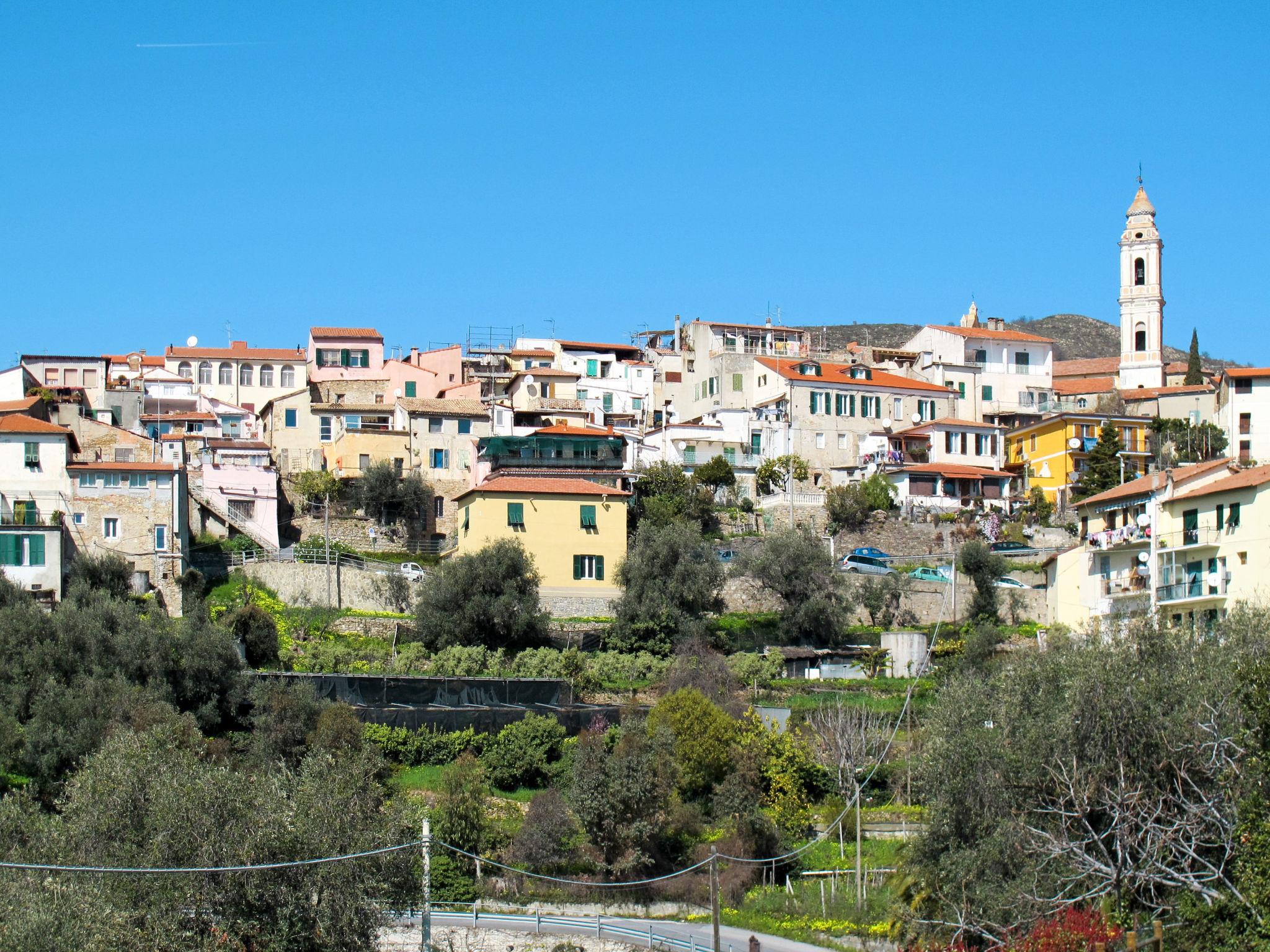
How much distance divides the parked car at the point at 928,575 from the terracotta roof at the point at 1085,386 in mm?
29858

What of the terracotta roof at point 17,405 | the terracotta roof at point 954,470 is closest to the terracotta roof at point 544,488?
the terracotta roof at point 954,470

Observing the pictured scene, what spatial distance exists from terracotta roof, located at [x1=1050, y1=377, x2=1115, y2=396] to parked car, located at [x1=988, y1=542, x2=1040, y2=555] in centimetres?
2539

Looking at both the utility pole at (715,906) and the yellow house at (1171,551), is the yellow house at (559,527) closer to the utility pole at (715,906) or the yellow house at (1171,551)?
the yellow house at (1171,551)

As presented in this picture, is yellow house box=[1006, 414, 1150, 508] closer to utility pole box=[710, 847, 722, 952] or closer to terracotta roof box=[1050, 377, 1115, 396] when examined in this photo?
terracotta roof box=[1050, 377, 1115, 396]

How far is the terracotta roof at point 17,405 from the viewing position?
2768 inches

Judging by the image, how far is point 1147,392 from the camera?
8950 cm

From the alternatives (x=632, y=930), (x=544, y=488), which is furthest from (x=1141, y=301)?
(x=632, y=930)

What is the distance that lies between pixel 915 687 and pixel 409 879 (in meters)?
23.7

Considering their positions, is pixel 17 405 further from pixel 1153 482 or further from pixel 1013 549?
pixel 1153 482

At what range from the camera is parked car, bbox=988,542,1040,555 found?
67.5m

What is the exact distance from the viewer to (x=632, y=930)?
3969 cm

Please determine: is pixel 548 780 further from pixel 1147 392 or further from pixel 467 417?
pixel 1147 392

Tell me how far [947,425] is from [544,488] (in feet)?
83.8

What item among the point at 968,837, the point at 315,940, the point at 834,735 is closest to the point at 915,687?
the point at 834,735
